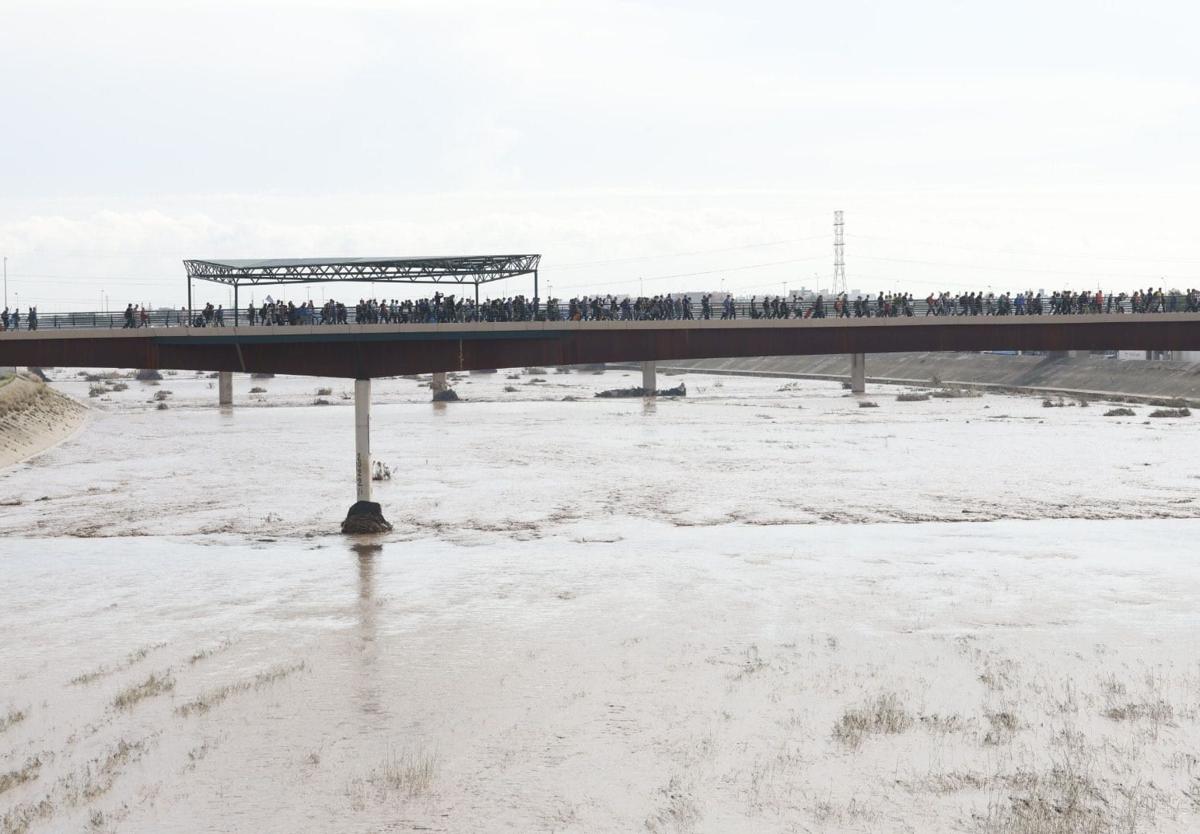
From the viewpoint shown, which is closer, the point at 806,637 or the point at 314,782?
the point at 314,782

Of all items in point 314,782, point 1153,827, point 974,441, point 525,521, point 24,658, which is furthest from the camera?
point 974,441

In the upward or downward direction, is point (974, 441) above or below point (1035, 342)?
below

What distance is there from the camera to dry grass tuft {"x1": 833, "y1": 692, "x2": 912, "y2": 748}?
19.6 metres

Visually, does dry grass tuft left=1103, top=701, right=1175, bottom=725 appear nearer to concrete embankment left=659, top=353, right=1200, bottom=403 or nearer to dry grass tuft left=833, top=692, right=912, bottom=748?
dry grass tuft left=833, top=692, right=912, bottom=748

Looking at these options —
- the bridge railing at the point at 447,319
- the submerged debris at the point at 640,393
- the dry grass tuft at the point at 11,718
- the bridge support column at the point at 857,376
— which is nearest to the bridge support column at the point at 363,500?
the bridge railing at the point at 447,319

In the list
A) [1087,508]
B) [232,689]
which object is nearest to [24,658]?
[232,689]

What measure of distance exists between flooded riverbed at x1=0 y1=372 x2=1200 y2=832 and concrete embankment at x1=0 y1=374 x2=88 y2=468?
49.1 ft

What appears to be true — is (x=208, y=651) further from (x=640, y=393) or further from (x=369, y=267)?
(x=640, y=393)

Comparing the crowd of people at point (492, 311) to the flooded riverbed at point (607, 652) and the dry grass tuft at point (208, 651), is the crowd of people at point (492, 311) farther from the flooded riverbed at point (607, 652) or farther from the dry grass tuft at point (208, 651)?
the dry grass tuft at point (208, 651)

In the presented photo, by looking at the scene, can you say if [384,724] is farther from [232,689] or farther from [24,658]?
[24,658]

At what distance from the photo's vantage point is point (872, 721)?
66.3ft

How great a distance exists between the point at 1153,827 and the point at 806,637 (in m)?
10.2

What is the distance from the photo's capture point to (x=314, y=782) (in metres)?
17.9

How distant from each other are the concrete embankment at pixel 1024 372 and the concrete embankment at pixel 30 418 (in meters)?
44.0
